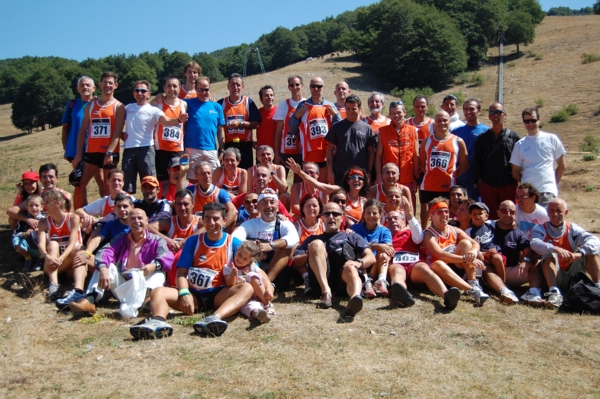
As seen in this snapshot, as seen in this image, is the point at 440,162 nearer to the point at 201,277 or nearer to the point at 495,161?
the point at 495,161

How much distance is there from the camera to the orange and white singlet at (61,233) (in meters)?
7.08

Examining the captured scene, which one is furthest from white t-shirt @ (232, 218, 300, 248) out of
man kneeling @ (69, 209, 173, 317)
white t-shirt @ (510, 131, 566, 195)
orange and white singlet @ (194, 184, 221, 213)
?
white t-shirt @ (510, 131, 566, 195)

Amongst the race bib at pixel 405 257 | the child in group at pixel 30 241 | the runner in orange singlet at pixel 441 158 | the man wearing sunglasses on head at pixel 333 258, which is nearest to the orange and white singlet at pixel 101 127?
the child in group at pixel 30 241

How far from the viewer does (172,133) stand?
8.34 meters

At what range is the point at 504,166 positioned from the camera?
7898mm

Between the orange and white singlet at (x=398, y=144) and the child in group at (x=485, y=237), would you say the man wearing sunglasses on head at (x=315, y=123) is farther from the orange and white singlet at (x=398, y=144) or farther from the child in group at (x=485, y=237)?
the child in group at (x=485, y=237)

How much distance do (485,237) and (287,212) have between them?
2.48 m

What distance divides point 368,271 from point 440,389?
2.50 m

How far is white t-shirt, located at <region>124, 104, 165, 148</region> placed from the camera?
8109 mm

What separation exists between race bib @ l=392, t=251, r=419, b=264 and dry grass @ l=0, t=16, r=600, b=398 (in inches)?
16.7

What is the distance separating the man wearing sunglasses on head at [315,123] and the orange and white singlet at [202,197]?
6.27 feet

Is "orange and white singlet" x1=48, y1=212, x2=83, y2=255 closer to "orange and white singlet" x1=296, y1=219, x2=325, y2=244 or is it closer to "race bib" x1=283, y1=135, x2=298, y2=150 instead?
"orange and white singlet" x1=296, y1=219, x2=325, y2=244

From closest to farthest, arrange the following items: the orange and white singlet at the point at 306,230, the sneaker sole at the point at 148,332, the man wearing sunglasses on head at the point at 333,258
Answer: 1. the sneaker sole at the point at 148,332
2. the man wearing sunglasses on head at the point at 333,258
3. the orange and white singlet at the point at 306,230

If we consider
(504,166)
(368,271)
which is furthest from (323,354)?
(504,166)
